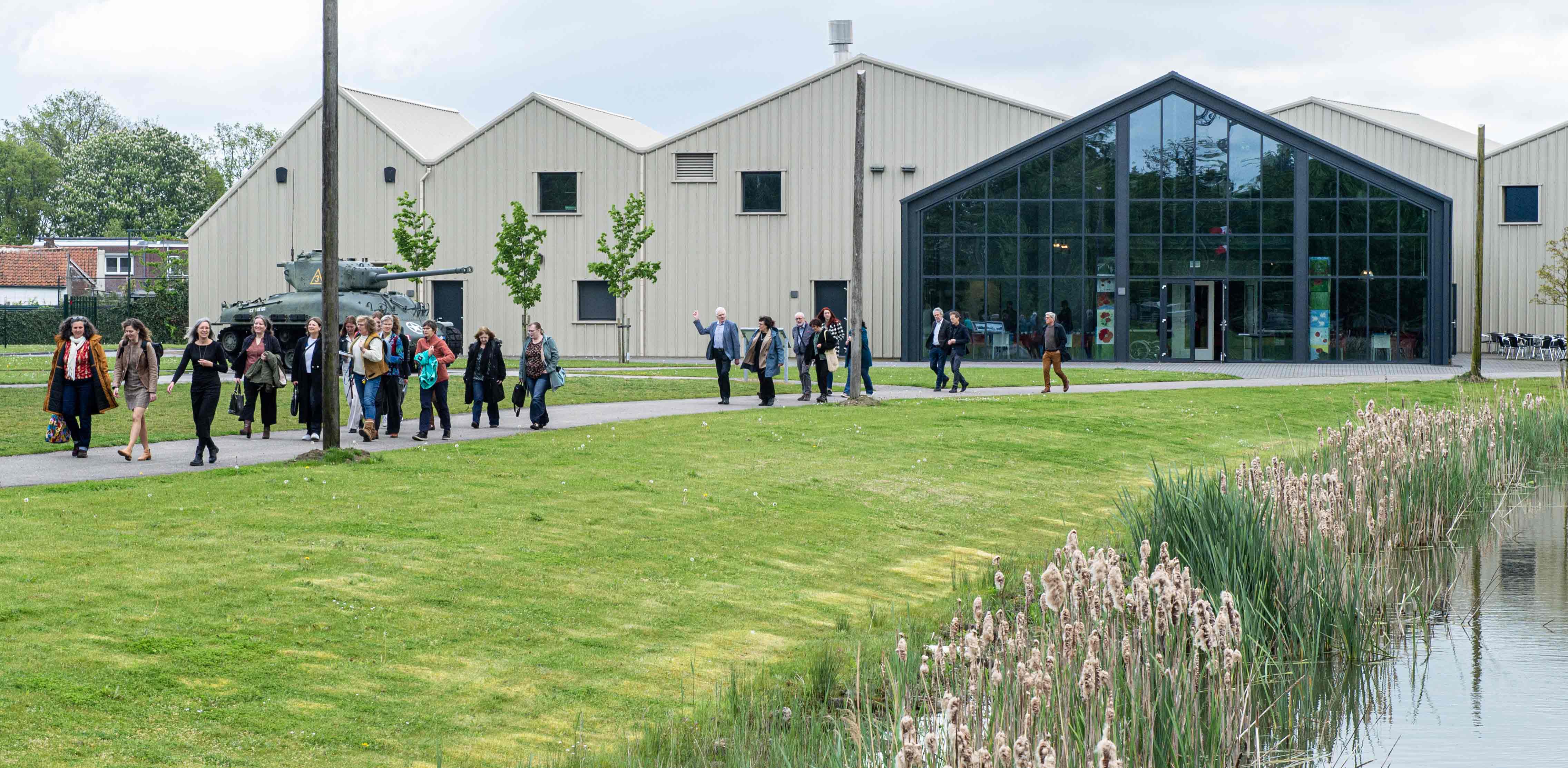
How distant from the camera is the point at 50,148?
375ft

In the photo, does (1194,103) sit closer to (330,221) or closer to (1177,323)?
(1177,323)

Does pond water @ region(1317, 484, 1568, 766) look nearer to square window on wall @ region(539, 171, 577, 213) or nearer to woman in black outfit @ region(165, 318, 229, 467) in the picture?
woman in black outfit @ region(165, 318, 229, 467)

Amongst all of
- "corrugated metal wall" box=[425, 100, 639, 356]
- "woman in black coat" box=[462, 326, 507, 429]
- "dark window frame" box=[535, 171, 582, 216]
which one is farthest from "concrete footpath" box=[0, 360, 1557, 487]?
"dark window frame" box=[535, 171, 582, 216]

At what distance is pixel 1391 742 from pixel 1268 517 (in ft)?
5.48

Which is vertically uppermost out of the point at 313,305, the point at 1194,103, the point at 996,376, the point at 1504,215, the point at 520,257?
the point at 1194,103

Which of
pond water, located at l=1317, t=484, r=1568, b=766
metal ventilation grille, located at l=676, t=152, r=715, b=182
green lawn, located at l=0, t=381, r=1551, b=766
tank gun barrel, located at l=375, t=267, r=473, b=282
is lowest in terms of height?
pond water, located at l=1317, t=484, r=1568, b=766

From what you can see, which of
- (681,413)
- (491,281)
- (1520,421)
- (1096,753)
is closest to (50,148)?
(491,281)

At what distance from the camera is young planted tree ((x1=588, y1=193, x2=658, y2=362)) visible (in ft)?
147

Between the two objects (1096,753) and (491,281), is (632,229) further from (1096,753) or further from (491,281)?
(1096,753)

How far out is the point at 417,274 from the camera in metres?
44.4

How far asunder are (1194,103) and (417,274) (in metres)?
22.9

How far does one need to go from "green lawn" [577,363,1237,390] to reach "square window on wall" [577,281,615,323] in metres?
10.9

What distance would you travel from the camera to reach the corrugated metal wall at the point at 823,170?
48500mm

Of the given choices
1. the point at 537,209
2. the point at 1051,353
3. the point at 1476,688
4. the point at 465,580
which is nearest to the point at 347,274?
the point at 537,209
